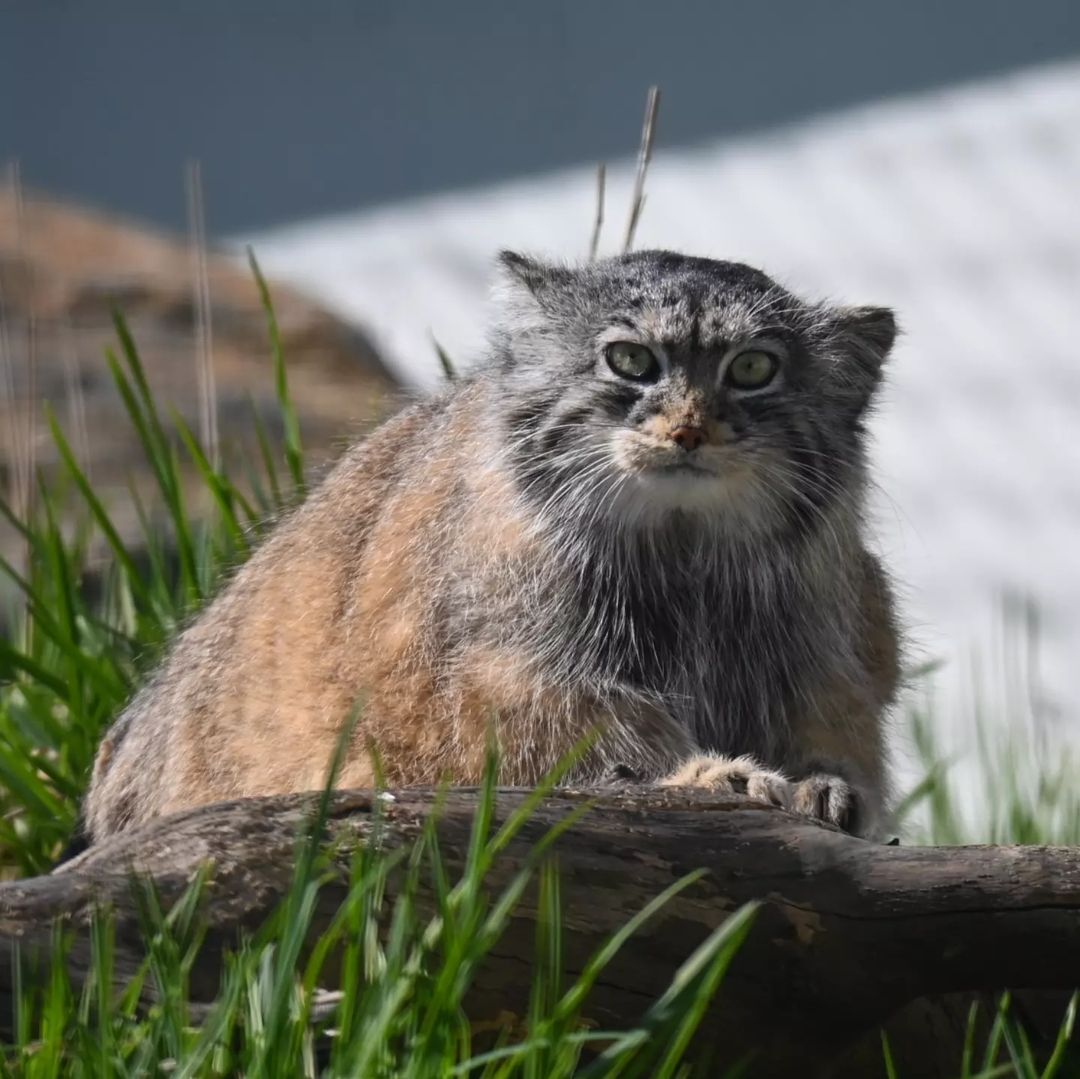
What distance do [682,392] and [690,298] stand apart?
0.18m

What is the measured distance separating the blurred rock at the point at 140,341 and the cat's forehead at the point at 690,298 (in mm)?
3176

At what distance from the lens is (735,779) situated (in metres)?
3.07

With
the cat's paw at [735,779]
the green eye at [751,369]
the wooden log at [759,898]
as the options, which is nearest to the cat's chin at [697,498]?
the green eye at [751,369]

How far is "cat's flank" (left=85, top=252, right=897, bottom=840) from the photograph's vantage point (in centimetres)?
327

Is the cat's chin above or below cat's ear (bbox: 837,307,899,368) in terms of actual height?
below

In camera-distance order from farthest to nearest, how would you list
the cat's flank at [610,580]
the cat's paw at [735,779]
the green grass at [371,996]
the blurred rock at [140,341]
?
the blurred rock at [140,341]
the cat's flank at [610,580]
the cat's paw at [735,779]
the green grass at [371,996]

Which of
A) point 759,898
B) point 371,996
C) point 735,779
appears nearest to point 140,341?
point 735,779

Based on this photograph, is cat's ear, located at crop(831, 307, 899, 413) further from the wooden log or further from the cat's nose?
the wooden log

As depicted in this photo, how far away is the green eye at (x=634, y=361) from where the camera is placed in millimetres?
3289

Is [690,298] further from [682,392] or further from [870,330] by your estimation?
[870,330]

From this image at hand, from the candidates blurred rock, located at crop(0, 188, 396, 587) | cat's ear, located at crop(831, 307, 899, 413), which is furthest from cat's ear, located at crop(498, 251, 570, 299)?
blurred rock, located at crop(0, 188, 396, 587)

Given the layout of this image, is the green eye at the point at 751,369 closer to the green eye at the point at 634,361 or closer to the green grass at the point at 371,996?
the green eye at the point at 634,361

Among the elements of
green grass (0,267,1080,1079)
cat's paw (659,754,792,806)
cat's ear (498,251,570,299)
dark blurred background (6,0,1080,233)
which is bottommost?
green grass (0,267,1080,1079)

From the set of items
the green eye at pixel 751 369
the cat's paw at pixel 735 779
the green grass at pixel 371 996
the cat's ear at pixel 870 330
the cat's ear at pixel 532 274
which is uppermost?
the cat's ear at pixel 532 274
